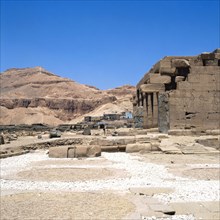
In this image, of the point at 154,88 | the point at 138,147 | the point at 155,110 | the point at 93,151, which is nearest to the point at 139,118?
the point at 155,110

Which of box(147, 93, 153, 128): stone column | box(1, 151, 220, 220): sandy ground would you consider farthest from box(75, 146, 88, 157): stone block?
box(147, 93, 153, 128): stone column

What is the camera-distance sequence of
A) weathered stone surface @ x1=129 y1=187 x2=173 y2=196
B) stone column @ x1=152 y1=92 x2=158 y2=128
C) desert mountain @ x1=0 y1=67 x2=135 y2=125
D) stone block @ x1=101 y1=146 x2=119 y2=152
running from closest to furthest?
1. weathered stone surface @ x1=129 y1=187 x2=173 y2=196
2. stone block @ x1=101 y1=146 x2=119 y2=152
3. stone column @ x1=152 y1=92 x2=158 y2=128
4. desert mountain @ x1=0 y1=67 x2=135 y2=125

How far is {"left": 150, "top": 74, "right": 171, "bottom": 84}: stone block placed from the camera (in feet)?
68.2

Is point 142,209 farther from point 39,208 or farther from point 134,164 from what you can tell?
point 134,164

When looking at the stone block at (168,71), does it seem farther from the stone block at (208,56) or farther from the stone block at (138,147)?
the stone block at (138,147)

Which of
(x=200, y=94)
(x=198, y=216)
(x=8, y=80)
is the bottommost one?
(x=198, y=216)

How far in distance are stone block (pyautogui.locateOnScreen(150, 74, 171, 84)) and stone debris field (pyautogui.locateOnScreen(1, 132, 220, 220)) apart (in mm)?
7806

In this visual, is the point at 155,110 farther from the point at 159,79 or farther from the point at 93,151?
the point at 93,151

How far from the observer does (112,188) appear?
8.38 m

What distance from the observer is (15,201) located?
23.4 feet

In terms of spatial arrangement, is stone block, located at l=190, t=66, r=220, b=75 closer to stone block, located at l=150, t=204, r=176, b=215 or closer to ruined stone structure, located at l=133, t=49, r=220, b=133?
ruined stone structure, located at l=133, t=49, r=220, b=133

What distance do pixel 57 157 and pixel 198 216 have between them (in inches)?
338

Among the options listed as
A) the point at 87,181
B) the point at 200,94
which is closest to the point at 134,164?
the point at 87,181

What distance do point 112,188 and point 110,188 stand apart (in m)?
0.05
